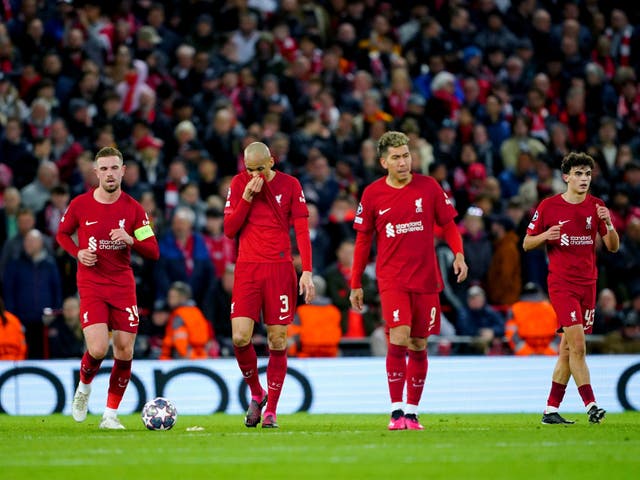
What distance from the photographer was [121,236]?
12.1 metres

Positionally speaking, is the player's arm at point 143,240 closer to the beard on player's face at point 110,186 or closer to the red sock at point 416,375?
the beard on player's face at point 110,186

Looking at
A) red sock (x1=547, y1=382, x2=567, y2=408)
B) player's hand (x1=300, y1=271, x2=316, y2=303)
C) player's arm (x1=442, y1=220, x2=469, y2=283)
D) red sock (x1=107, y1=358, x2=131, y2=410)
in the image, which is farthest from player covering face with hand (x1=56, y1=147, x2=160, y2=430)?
red sock (x1=547, y1=382, x2=567, y2=408)

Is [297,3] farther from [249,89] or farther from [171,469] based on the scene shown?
[171,469]

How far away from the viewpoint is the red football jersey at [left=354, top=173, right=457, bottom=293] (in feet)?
40.0

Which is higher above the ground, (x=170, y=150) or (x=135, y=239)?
(x=170, y=150)

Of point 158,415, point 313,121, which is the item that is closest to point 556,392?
point 158,415

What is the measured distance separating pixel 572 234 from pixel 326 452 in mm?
4246

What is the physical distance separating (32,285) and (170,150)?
378 centimetres

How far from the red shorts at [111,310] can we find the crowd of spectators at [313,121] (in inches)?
201

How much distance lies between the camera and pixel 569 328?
508 inches

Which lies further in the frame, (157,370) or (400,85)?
(400,85)

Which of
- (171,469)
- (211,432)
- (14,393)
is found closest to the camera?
(171,469)

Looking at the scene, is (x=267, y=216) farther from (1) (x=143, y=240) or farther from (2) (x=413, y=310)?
(2) (x=413, y=310)

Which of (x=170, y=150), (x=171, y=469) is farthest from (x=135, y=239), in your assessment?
(x=170, y=150)
